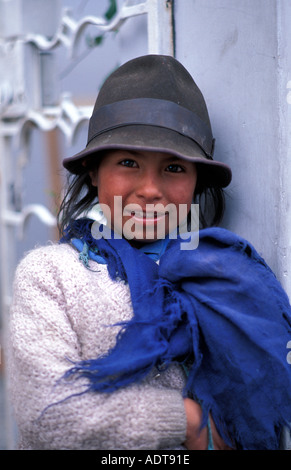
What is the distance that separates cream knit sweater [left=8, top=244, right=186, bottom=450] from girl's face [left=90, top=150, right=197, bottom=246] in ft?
0.47

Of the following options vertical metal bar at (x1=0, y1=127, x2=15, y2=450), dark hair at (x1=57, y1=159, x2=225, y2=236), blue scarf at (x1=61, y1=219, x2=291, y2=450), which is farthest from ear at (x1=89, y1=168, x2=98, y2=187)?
vertical metal bar at (x1=0, y1=127, x2=15, y2=450)

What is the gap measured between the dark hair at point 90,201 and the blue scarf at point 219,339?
34 cm

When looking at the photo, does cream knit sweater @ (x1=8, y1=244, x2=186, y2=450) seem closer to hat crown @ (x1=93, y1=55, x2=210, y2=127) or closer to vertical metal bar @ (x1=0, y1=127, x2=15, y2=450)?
hat crown @ (x1=93, y1=55, x2=210, y2=127)

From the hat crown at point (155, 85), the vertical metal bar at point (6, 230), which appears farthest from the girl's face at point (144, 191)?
the vertical metal bar at point (6, 230)

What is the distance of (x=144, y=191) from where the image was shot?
53.3 inches

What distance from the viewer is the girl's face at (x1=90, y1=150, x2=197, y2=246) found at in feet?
4.48

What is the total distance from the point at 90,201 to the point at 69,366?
22.3 inches

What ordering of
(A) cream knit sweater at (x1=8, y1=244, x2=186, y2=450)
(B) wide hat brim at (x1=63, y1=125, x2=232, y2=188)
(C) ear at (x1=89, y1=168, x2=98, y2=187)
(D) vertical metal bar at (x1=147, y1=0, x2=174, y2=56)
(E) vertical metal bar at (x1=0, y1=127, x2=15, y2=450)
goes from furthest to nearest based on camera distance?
(E) vertical metal bar at (x1=0, y1=127, x2=15, y2=450)
(D) vertical metal bar at (x1=147, y1=0, x2=174, y2=56)
(C) ear at (x1=89, y1=168, x2=98, y2=187)
(B) wide hat brim at (x1=63, y1=125, x2=232, y2=188)
(A) cream knit sweater at (x1=8, y1=244, x2=186, y2=450)

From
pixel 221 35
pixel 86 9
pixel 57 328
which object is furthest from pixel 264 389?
pixel 86 9

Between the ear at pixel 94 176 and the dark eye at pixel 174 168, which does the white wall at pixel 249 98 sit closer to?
the dark eye at pixel 174 168

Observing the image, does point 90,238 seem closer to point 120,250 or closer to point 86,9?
point 120,250

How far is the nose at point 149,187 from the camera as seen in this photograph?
1.35 metres

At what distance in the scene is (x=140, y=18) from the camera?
1878 mm

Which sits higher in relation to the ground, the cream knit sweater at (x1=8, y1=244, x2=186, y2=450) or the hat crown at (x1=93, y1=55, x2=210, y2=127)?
the hat crown at (x1=93, y1=55, x2=210, y2=127)
